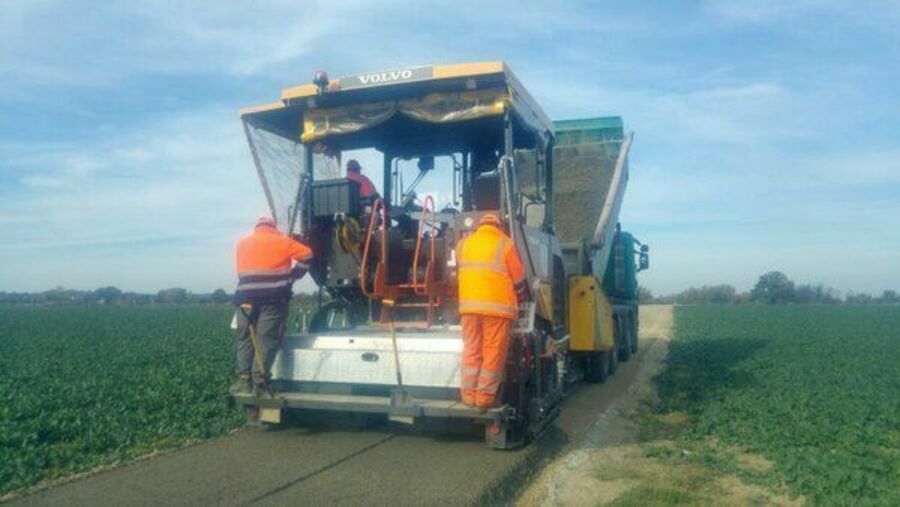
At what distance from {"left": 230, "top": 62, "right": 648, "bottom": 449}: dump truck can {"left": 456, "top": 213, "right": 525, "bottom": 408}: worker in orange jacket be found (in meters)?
0.14

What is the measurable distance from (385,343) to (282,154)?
2314 millimetres

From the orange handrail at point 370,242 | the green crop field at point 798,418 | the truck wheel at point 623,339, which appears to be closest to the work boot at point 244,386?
the orange handrail at point 370,242

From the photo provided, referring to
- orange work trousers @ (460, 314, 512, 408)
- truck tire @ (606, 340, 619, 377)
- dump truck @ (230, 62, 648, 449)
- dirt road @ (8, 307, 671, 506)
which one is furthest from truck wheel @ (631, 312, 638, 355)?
orange work trousers @ (460, 314, 512, 408)

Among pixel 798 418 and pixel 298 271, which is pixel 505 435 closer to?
pixel 298 271

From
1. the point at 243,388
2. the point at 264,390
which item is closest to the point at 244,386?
the point at 243,388

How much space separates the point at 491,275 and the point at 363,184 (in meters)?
1.85

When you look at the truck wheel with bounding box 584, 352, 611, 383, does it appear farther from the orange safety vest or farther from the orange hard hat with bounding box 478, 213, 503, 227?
the orange hard hat with bounding box 478, 213, 503, 227

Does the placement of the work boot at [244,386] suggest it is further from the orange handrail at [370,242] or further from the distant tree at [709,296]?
the distant tree at [709,296]

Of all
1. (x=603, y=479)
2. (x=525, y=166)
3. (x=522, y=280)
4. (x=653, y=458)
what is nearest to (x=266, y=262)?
(x=522, y=280)

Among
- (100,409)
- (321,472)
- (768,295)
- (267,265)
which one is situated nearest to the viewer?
(321,472)

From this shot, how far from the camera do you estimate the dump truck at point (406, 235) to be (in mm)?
6184

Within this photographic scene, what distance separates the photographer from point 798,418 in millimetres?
7977

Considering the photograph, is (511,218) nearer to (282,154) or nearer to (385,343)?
(385,343)

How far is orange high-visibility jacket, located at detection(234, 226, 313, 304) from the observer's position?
6570 millimetres
